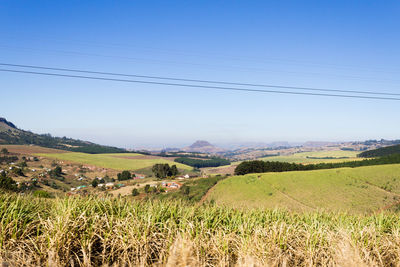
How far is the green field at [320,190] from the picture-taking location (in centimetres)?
5028

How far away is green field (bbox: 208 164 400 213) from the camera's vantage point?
5028cm

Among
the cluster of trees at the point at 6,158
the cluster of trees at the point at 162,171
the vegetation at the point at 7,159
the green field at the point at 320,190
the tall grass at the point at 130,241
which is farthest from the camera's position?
the cluster of trees at the point at 162,171

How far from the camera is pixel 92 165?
150 metres

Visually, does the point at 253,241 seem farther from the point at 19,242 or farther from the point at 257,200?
the point at 257,200

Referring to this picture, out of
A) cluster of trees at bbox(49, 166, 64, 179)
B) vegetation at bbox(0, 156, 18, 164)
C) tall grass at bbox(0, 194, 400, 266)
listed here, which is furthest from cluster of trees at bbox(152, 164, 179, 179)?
tall grass at bbox(0, 194, 400, 266)

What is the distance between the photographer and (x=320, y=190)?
5891cm

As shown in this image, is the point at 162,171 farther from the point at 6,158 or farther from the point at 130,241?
the point at 130,241

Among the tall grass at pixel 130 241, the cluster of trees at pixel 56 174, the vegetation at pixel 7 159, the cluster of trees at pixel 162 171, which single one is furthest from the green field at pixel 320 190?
the vegetation at pixel 7 159

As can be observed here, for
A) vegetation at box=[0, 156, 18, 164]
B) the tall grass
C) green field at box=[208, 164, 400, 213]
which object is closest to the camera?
the tall grass

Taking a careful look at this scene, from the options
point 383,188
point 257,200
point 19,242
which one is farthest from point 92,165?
point 19,242

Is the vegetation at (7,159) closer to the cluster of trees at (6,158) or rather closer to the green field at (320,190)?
the cluster of trees at (6,158)

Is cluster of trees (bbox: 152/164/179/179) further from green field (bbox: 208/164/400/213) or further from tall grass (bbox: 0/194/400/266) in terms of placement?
tall grass (bbox: 0/194/400/266)

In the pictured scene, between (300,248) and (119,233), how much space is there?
4.06 meters

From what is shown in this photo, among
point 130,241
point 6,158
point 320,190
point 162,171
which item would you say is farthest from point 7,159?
point 130,241
